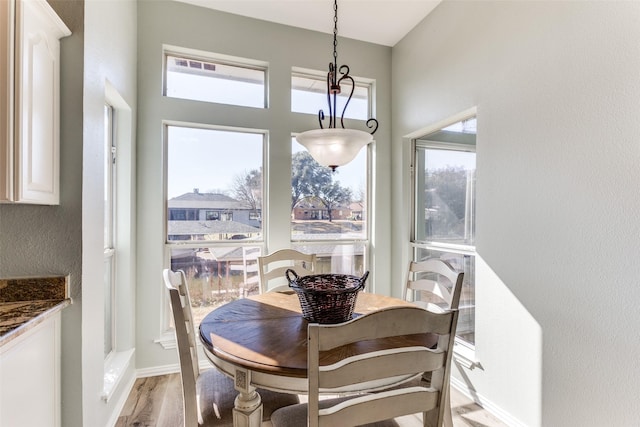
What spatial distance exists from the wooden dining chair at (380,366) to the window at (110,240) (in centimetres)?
202

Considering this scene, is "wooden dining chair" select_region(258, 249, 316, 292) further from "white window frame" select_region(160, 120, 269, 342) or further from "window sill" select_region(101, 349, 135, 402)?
"window sill" select_region(101, 349, 135, 402)

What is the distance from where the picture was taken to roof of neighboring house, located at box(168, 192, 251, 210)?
277 cm

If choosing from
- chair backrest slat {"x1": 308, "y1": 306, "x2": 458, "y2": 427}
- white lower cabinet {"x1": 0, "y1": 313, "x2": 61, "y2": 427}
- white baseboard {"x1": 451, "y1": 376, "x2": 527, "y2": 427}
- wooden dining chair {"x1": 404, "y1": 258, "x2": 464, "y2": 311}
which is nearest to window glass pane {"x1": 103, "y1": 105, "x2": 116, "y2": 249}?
white lower cabinet {"x1": 0, "y1": 313, "x2": 61, "y2": 427}

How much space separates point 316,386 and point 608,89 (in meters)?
1.86

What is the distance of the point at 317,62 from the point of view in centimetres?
313

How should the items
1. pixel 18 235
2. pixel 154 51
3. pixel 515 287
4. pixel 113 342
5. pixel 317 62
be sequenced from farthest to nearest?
pixel 317 62 < pixel 154 51 < pixel 113 342 < pixel 515 287 < pixel 18 235

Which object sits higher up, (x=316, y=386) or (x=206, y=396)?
(x=316, y=386)

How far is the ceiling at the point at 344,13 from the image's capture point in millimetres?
2684

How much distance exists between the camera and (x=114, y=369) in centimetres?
223

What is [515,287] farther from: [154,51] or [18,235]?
[154,51]

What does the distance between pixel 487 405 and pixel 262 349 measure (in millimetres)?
1840

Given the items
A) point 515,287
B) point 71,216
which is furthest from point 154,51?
point 515,287

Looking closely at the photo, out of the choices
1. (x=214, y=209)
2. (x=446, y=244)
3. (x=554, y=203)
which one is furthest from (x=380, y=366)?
(x=214, y=209)

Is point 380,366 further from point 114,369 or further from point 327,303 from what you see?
point 114,369
